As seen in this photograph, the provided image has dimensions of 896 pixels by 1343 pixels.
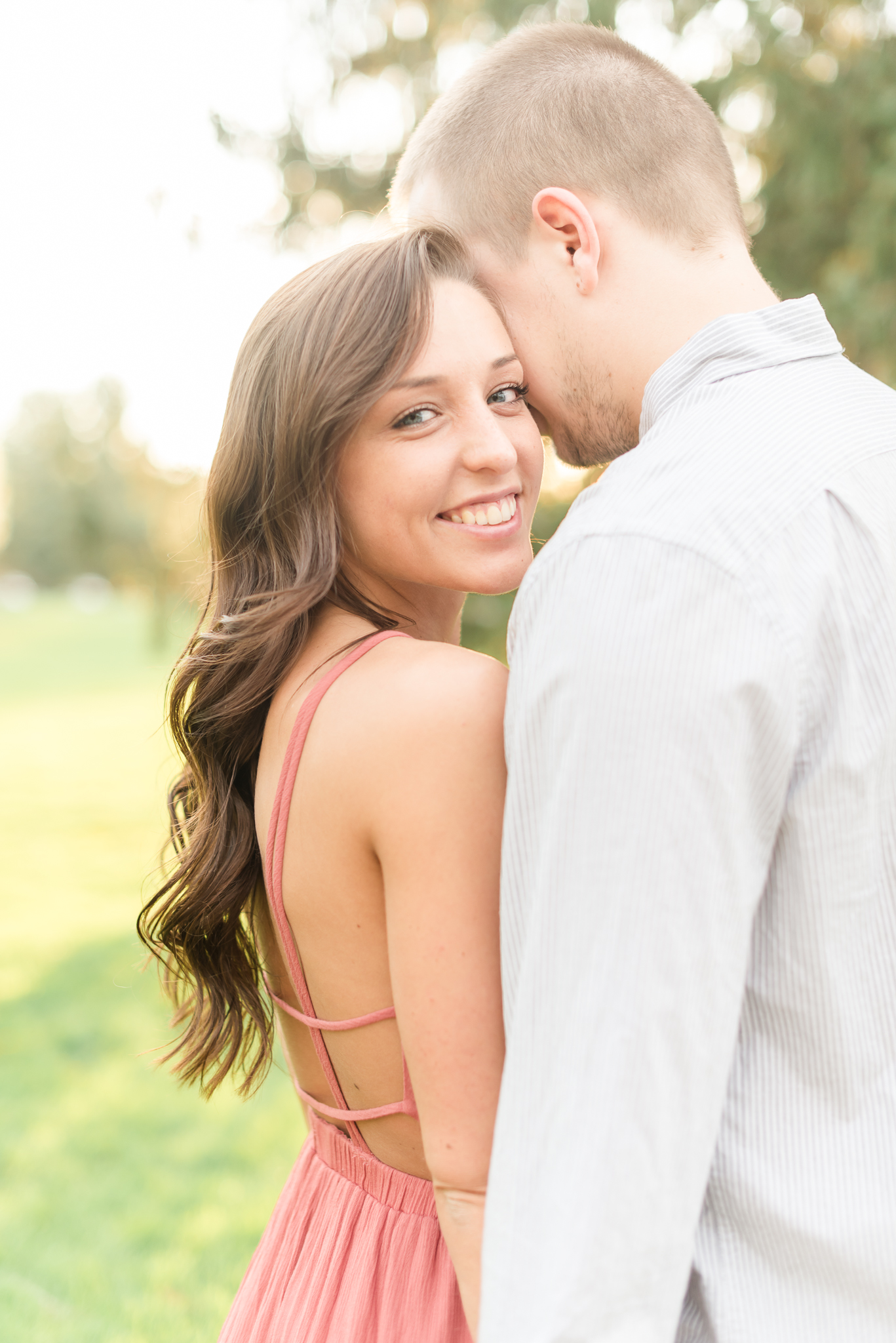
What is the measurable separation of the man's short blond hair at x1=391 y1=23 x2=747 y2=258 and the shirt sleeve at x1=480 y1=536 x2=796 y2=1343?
0.89 meters

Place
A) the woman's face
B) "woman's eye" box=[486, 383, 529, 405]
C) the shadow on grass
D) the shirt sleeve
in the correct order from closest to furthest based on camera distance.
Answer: the shirt sleeve
the woman's face
"woman's eye" box=[486, 383, 529, 405]
the shadow on grass

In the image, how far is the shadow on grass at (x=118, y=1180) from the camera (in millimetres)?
4086

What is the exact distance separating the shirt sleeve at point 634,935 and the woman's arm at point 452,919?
0.88 ft

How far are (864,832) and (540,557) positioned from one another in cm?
44

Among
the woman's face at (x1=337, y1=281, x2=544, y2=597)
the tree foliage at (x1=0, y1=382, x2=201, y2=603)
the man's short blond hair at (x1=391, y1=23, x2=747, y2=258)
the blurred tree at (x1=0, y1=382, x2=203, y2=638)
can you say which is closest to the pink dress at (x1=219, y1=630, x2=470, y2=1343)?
the woman's face at (x1=337, y1=281, x2=544, y2=597)

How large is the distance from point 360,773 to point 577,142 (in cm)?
107

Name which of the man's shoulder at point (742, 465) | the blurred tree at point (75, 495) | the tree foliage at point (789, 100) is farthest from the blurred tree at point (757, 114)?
the blurred tree at point (75, 495)

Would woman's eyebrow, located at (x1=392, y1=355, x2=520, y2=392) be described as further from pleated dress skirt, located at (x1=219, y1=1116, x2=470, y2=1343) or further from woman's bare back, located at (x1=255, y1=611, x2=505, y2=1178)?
pleated dress skirt, located at (x1=219, y1=1116, x2=470, y2=1343)

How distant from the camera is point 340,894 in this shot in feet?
5.16

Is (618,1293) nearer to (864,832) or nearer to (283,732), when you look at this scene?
(864,832)

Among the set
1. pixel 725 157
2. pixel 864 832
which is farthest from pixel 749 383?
pixel 725 157

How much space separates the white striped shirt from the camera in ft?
3.51

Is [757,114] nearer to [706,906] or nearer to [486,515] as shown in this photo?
[486,515]

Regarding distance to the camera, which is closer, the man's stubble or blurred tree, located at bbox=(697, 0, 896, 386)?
the man's stubble
